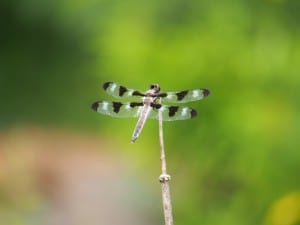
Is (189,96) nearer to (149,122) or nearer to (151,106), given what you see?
(151,106)

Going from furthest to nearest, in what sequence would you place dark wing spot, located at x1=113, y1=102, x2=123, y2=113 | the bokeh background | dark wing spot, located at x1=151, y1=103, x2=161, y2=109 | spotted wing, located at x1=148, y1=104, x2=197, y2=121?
1. the bokeh background
2. dark wing spot, located at x1=113, y1=102, x2=123, y2=113
3. spotted wing, located at x1=148, y1=104, x2=197, y2=121
4. dark wing spot, located at x1=151, y1=103, x2=161, y2=109

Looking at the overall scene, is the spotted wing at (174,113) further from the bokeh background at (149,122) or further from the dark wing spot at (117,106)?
the bokeh background at (149,122)

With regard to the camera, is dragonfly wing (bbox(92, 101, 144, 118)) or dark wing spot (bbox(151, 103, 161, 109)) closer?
dark wing spot (bbox(151, 103, 161, 109))

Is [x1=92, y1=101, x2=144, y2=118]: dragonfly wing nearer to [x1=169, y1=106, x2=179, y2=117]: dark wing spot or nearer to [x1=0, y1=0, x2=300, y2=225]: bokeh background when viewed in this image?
[x1=169, y1=106, x2=179, y2=117]: dark wing spot

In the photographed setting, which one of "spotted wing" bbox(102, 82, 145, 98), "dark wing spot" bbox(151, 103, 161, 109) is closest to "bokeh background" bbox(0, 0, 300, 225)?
"spotted wing" bbox(102, 82, 145, 98)

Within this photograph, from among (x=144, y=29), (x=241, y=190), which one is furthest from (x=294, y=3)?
(x=241, y=190)

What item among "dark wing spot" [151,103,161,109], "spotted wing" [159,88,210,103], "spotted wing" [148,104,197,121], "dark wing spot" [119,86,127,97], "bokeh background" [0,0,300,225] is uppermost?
"bokeh background" [0,0,300,225]

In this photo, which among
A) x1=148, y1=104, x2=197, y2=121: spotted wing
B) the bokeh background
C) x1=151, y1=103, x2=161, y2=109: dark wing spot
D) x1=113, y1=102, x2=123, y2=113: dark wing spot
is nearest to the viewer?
x1=151, y1=103, x2=161, y2=109: dark wing spot

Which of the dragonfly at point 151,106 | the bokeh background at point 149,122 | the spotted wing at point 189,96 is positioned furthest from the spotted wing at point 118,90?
the bokeh background at point 149,122
